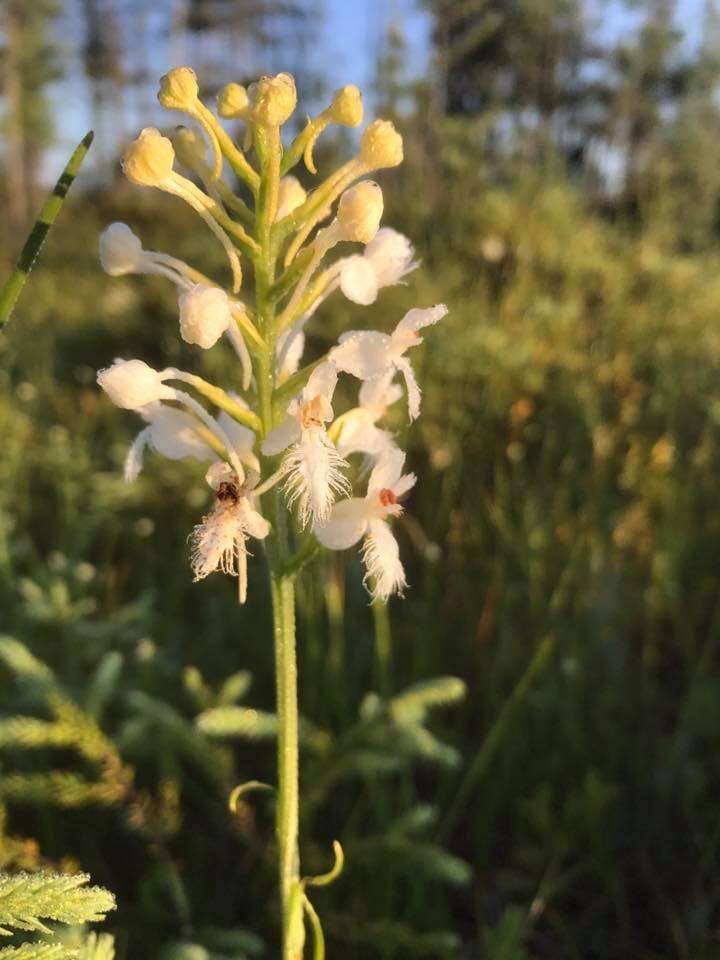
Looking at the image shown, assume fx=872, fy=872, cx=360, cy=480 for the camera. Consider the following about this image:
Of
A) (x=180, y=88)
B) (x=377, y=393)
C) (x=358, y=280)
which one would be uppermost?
(x=180, y=88)

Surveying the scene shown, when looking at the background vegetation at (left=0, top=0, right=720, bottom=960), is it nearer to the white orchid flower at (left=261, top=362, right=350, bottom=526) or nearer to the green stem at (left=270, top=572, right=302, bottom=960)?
the green stem at (left=270, top=572, right=302, bottom=960)

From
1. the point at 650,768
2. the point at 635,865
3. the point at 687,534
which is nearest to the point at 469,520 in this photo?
the point at 687,534

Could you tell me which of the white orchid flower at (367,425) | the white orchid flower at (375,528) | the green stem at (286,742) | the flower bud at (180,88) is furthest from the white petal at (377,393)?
the flower bud at (180,88)

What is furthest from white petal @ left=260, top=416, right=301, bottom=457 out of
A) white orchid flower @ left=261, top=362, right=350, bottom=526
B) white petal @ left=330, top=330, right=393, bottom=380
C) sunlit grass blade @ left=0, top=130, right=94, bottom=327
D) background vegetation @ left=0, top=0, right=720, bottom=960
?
background vegetation @ left=0, top=0, right=720, bottom=960

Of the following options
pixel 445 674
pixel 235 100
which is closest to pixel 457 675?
pixel 445 674

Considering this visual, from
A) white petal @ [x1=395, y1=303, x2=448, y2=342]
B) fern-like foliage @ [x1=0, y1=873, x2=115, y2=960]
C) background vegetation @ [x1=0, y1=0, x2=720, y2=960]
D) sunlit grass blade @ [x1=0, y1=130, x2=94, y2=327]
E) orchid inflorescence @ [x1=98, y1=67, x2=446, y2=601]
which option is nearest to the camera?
fern-like foliage @ [x1=0, y1=873, x2=115, y2=960]

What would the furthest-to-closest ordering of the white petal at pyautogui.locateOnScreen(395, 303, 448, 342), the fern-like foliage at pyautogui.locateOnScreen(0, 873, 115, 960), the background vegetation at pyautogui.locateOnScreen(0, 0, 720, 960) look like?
the background vegetation at pyautogui.locateOnScreen(0, 0, 720, 960) < the white petal at pyautogui.locateOnScreen(395, 303, 448, 342) < the fern-like foliage at pyautogui.locateOnScreen(0, 873, 115, 960)

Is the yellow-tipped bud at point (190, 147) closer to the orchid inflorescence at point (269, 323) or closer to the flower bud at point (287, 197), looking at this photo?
the orchid inflorescence at point (269, 323)

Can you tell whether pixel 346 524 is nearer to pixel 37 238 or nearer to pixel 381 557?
pixel 381 557
